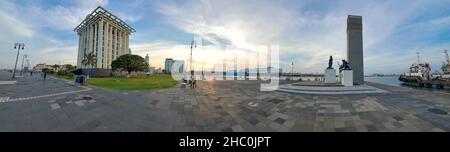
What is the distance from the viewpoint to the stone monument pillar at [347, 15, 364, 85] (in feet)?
61.5

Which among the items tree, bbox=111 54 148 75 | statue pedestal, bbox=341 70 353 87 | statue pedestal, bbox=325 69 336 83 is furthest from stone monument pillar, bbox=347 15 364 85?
tree, bbox=111 54 148 75

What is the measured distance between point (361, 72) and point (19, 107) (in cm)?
2615

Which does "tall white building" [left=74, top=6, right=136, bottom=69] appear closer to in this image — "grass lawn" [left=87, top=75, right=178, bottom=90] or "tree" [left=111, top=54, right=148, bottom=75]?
"tree" [left=111, top=54, right=148, bottom=75]

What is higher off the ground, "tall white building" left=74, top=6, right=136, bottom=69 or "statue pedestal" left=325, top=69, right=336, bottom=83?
"tall white building" left=74, top=6, right=136, bottom=69

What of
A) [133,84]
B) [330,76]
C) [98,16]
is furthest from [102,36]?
[330,76]

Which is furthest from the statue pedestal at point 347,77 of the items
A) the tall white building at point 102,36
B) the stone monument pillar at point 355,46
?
the tall white building at point 102,36

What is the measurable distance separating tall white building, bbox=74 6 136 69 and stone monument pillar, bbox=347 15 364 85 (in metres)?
70.5

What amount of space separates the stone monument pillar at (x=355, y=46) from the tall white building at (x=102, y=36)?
7054 centimetres

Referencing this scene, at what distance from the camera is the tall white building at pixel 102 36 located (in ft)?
198

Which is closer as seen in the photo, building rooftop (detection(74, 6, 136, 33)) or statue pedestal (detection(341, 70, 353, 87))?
statue pedestal (detection(341, 70, 353, 87))

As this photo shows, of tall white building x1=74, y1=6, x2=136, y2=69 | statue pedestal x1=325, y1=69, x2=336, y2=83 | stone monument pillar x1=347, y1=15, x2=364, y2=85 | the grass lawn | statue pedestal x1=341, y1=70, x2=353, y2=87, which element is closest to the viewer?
the grass lawn

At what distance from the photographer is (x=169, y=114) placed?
18.9ft
